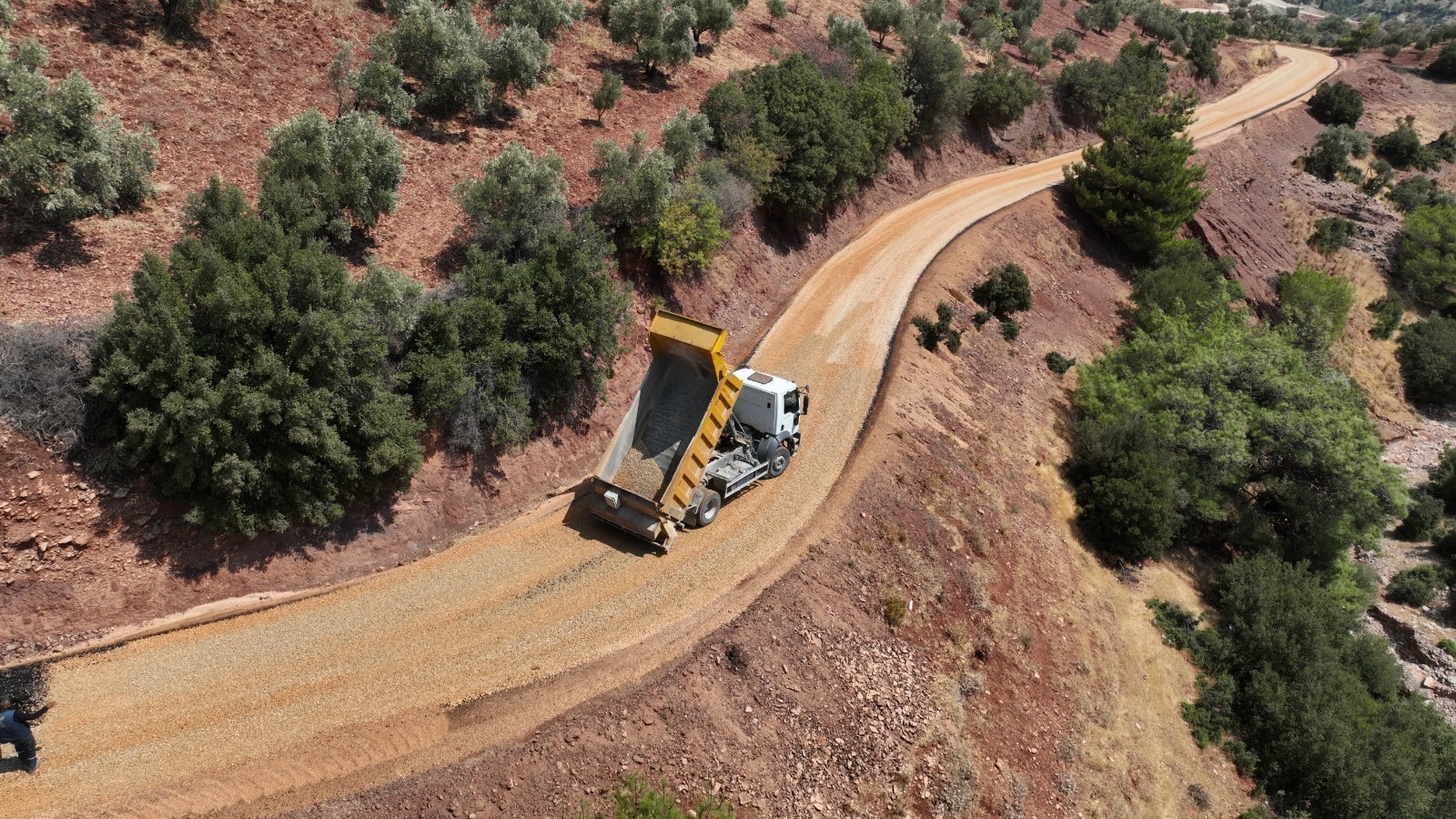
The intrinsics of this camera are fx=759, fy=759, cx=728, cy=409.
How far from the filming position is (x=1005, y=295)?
3656 centimetres

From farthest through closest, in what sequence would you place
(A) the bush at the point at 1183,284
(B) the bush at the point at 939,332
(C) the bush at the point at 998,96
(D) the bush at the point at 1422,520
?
(C) the bush at the point at 998,96, (A) the bush at the point at 1183,284, (D) the bush at the point at 1422,520, (B) the bush at the point at 939,332

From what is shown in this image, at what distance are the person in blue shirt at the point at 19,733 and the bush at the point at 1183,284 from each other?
40276 millimetres

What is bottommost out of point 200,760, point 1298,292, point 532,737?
point 200,760

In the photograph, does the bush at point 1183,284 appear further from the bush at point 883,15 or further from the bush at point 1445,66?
the bush at point 1445,66

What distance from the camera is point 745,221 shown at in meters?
34.7

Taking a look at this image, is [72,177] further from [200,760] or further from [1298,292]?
[1298,292]

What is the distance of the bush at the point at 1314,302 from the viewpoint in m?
43.8

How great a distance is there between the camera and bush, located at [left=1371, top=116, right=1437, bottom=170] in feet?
231

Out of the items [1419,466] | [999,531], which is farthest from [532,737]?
[1419,466]

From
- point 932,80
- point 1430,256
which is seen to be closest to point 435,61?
point 932,80

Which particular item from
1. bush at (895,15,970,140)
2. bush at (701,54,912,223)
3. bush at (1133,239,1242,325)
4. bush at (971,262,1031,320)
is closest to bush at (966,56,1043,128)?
bush at (895,15,970,140)

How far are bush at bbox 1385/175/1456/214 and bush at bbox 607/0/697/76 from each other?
6239 centimetres

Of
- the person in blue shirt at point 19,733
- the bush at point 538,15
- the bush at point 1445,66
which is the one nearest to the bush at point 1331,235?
the bush at point 1445,66

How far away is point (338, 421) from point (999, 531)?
1994cm
